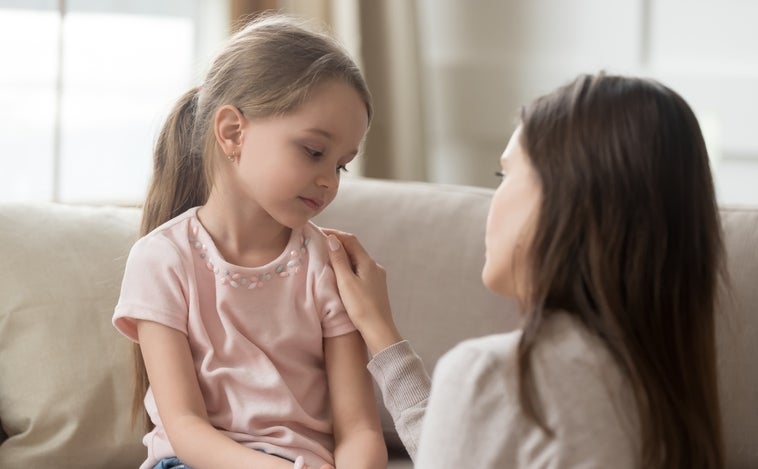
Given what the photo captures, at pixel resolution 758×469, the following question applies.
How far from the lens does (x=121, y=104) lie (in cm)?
292

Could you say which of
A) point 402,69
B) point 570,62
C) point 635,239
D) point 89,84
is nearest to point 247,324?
point 635,239

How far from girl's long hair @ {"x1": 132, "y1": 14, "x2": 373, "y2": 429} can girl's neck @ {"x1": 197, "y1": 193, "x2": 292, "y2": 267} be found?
6 centimetres

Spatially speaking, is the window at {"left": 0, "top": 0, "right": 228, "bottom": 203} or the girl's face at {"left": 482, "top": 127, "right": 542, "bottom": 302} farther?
the window at {"left": 0, "top": 0, "right": 228, "bottom": 203}

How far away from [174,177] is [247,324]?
27 cm

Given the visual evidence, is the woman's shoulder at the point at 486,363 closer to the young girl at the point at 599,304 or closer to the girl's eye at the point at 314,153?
the young girl at the point at 599,304

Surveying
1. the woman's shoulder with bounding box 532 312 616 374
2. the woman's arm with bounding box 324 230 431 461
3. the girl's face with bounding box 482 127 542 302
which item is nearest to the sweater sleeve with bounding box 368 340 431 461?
the woman's arm with bounding box 324 230 431 461

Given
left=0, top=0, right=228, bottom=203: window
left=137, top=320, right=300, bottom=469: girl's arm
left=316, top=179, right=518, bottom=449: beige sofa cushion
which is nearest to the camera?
left=137, top=320, right=300, bottom=469: girl's arm

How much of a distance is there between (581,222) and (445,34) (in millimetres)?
2422

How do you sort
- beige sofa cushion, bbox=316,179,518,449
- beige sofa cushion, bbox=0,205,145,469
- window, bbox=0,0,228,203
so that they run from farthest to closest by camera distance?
window, bbox=0,0,228,203
beige sofa cushion, bbox=316,179,518,449
beige sofa cushion, bbox=0,205,145,469

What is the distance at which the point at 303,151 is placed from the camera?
150cm

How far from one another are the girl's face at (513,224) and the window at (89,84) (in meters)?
1.67

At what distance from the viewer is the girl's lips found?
1.52 metres

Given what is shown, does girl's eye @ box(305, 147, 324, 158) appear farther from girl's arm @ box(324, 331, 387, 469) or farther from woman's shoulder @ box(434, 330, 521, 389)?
woman's shoulder @ box(434, 330, 521, 389)

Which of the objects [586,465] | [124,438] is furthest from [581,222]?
[124,438]
